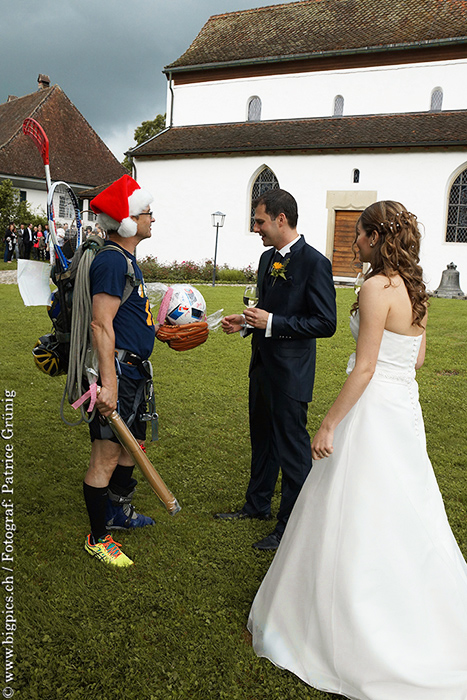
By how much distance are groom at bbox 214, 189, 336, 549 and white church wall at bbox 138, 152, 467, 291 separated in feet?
69.5

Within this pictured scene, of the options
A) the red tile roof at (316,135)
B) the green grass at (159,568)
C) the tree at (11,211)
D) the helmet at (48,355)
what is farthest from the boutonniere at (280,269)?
the tree at (11,211)

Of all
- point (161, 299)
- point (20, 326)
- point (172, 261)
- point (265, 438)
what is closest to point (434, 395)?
point (265, 438)

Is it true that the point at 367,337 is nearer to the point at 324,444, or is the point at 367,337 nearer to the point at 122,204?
the point at 324,444

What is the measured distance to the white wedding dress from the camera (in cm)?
263

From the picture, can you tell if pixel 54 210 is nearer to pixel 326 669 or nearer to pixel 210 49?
pixel 326 669

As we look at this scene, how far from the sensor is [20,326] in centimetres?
1170

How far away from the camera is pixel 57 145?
133 ft

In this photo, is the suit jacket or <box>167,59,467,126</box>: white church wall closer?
the suit jacket

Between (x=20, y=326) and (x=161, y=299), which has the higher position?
(x=161, y=299)

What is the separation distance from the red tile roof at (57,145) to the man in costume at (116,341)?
36440mm

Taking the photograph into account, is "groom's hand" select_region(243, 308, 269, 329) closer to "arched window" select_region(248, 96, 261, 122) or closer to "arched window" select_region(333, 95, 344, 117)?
"arched window" select_region(333, 95, 344, 117)

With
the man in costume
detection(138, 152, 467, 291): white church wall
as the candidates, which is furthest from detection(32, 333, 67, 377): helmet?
detection(138, 152, 467, 291): white church wall

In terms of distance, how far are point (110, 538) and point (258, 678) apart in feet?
4.69

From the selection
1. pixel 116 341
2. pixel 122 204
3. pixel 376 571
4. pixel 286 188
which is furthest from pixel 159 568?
pixel 286 188
